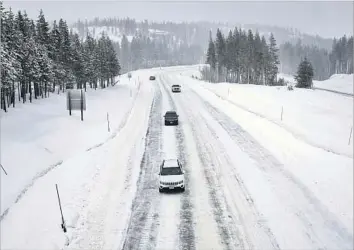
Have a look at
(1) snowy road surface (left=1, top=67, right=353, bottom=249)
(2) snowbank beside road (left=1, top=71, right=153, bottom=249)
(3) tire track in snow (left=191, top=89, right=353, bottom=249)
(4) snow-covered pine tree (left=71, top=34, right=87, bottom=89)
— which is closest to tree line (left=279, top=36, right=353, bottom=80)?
(4) snow-covered pine tree (left=71, top=34, right=87, bottom=89)

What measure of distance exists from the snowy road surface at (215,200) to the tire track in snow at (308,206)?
0.05 meters

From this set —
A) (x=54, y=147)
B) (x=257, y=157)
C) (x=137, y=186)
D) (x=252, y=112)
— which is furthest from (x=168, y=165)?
(x=252, y=112)

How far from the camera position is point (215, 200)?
20.6 m

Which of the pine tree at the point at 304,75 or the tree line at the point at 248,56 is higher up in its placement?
the tree line at the point at 248,56

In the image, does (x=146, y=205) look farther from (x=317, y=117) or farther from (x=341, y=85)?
(x=341, y=85)

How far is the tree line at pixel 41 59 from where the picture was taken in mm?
46625

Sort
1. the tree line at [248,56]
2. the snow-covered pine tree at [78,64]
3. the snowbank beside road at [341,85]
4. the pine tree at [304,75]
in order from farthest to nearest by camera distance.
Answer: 1. the tree line at [248,56]
2. the pine tree at [304,75]
3. the snow-covered pine tree at [78,64]
4. the snowbank beside road at [341,85]

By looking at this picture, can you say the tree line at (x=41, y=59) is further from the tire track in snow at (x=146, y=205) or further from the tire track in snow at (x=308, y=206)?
the tire track in snow at (x=308, y=206)

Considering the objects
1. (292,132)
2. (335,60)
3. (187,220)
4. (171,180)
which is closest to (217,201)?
(187,220)

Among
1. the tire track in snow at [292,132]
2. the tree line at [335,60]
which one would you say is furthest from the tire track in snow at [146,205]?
the tree line at [335,60]

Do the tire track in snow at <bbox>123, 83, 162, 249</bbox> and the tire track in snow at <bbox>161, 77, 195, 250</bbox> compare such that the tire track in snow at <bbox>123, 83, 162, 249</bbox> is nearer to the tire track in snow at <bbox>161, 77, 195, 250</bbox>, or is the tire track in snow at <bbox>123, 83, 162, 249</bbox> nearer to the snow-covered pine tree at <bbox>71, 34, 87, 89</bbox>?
the tire track in snow at <bbox>161, 77, 195, 250</bbox>

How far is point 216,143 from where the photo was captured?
3225 centimetres

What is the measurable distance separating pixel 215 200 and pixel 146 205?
3.76 meters

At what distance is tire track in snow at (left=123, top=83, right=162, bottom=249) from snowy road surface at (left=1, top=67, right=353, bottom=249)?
0.15 feet
